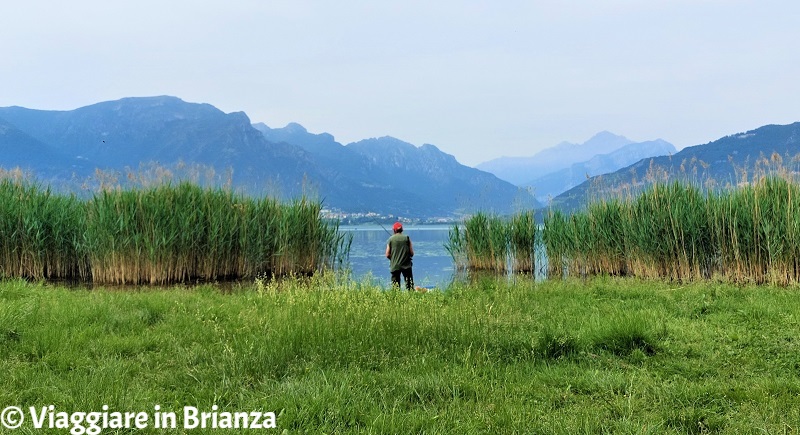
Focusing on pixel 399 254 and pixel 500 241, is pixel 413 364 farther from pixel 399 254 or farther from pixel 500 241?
pixel 500 241

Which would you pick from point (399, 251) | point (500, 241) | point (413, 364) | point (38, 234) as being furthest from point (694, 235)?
point (38, 234)

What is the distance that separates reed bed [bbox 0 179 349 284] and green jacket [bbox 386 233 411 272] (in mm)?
4858

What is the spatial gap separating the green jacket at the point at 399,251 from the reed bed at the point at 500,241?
6876 mm

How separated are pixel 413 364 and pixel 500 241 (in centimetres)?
1462

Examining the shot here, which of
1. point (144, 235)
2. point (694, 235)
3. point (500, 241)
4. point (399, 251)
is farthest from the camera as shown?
point (500, 241)

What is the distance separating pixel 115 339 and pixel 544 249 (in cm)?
1552

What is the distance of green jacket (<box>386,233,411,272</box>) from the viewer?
13297 mm

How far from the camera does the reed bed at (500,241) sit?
764 inches

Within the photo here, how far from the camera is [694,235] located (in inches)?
553

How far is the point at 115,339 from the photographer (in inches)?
252

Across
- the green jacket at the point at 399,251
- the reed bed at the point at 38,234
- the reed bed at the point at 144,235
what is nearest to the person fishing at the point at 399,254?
the green jacket at the point at 399,251

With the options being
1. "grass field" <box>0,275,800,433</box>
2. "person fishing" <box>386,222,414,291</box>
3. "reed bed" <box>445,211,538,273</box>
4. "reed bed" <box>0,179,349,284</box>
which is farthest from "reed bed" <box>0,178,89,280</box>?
"reed bed" <box>445,211,538,273</box>

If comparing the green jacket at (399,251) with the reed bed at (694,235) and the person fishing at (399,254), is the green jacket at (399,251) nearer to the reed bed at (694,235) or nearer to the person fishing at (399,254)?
the person fishing at (399,254)

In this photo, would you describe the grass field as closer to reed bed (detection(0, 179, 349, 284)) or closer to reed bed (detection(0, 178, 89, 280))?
reed bed (detection(0, 179, 349, 284))
